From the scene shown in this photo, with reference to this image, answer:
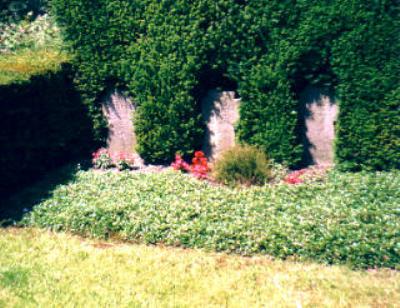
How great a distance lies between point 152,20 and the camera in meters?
7.52

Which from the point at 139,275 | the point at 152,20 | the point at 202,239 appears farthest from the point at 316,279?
the point at 152,20

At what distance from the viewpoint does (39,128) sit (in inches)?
282

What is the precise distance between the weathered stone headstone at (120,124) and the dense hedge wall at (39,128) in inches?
18.2

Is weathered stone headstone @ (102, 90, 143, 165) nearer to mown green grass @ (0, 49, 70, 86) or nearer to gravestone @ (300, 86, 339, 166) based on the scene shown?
mown green grass @ (0, 49, 70, 86)

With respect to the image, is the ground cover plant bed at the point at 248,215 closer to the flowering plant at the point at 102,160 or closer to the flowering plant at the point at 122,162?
the flowering plant at the point at 122,162

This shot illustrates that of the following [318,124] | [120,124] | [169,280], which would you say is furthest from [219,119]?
[169,280]

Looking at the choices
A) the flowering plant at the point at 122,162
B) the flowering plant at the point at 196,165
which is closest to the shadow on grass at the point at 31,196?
the flowering plant at the point at 122,162

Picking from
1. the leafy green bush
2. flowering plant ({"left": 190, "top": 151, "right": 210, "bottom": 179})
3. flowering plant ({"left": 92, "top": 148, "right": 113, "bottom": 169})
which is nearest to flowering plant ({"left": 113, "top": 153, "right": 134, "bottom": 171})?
flowering plant ({"left": 92, "top": 148, "right": 113, "bottom": 169})

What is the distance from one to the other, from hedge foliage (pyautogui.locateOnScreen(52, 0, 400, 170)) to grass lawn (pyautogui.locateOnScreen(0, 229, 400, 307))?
3175 mm

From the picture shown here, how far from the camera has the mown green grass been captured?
6613 mm

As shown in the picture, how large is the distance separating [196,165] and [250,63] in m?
2.16

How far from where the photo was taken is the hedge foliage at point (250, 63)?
6.75 m

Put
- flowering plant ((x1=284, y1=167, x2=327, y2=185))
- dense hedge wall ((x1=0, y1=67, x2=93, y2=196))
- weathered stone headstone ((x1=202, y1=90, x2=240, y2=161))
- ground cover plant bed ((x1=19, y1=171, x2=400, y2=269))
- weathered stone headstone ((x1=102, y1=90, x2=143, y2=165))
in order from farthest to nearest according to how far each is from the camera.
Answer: weathered stone headstone ((x1=102, y1=90, x2=143, y2=165))
weathered stone headstone ((x1=202, y1=90, x2=240, y2=161))
flowering plant ((x1=284, y1=167, x2=327, y2=185))
dense hedge wall ((x1=0, y1=67, x2=93, y2=196))
ground cover plant bed ((x1=19, y1=171, x2=400, y2=269))

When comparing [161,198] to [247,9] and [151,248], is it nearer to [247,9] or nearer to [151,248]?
[151,248]
